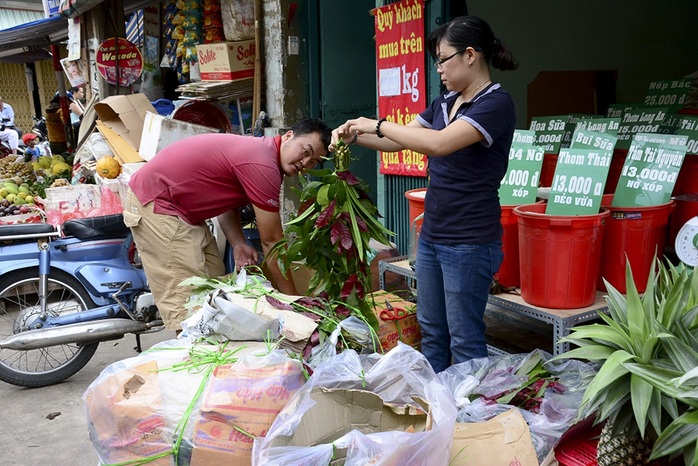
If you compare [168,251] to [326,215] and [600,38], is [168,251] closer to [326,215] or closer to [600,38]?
[326,215]

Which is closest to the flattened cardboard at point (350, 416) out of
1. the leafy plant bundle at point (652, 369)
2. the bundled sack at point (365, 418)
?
the bundled sack at point (365, 418)

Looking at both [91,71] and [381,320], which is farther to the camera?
[91,71]

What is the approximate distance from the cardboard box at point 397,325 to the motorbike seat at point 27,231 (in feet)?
8.54

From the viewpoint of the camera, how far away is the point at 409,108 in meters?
4.77

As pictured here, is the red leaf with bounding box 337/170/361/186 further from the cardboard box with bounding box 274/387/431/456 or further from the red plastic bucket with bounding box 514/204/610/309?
the cardboard box with bounding box 274/387/431/456

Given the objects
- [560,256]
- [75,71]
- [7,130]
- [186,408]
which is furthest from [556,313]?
[7,130]

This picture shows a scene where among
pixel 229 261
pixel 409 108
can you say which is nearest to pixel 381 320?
pixel 229 261

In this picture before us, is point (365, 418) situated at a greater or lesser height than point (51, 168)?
lesser

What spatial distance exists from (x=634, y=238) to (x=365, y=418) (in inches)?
64.7

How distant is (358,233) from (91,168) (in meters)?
4.92

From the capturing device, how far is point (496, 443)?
2.21 metres

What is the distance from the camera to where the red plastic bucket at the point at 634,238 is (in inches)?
119

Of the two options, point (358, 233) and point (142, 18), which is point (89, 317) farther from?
point (142, 18)

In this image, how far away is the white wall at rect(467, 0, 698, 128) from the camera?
7105 mm
